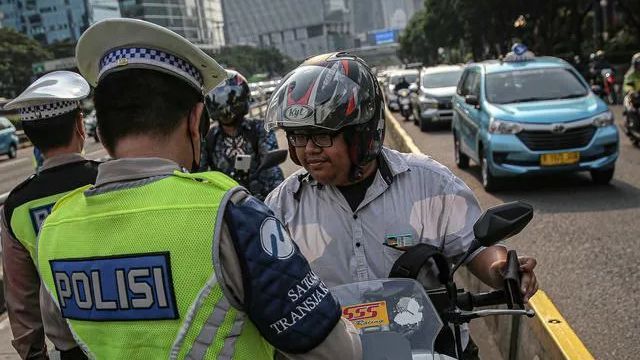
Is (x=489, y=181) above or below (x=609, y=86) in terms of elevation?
above

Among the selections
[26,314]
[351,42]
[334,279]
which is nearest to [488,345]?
[334,279]

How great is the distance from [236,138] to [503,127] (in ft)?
17.0

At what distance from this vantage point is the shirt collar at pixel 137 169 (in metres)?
1.43

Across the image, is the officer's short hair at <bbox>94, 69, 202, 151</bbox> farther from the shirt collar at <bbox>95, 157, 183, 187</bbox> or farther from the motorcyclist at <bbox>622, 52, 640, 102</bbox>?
the motorcyclist at <bbox>622, 52, 640, 102</bbox>

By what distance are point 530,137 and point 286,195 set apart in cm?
668

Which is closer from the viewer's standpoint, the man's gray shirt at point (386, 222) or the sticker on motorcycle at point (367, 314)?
the sticker on motorcycle at point (367, 314)

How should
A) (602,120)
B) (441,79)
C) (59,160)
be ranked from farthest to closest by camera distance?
(441,79), (602,120), (59,160)

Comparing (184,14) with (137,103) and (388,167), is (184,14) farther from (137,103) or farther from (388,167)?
(137,103)

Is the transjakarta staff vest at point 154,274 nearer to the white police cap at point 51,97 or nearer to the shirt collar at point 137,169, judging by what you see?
the shirt collar at point 137,169

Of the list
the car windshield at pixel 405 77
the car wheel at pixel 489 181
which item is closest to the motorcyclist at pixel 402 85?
the car windshield at pixel 405 77

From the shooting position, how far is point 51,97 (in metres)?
2.67

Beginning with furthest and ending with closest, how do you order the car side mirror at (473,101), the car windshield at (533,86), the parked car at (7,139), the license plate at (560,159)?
1. the parked car at (7,139)
2. the car side mirror at (473,101)
3. the car windshield at (533,86)
4. the license plate at (560,159)

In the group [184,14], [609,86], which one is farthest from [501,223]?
[184,14]

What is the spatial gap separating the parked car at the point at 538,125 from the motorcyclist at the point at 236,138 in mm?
4925
